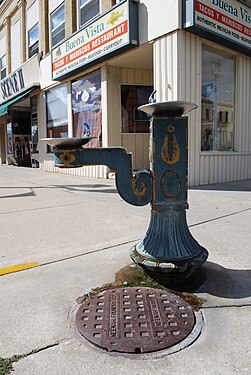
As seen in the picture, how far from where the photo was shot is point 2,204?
5.70m

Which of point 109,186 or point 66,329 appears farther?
point 109,186

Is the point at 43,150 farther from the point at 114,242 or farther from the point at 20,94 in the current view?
the point at 114,242

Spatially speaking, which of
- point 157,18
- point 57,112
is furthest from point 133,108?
point 57,112

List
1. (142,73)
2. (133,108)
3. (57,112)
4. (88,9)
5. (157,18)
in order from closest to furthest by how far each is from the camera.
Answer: (157,18), (88,9), (133,108), (142,73), (57,112)

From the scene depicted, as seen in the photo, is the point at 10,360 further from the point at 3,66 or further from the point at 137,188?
the point at 3,66

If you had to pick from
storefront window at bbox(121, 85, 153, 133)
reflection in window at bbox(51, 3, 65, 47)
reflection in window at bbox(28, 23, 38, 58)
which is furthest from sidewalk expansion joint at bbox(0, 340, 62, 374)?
reflection in window at bbox(28, 23, 38, 58)

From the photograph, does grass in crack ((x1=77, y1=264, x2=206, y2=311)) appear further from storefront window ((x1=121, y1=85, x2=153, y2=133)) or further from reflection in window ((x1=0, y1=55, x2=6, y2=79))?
reflection in window ((x1=0, y1=55, x2=6, y2=79))

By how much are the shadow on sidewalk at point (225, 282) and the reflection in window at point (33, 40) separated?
13.7m

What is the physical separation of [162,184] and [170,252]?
0.55 m

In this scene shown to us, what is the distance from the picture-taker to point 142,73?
10.2 metres

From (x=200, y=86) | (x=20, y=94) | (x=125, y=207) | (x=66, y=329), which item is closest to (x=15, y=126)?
(x=20, y=94)

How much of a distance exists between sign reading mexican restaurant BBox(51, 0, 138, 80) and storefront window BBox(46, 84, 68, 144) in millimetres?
825

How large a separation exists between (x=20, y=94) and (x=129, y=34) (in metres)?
7.73

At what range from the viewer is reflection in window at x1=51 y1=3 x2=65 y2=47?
11221 mm
